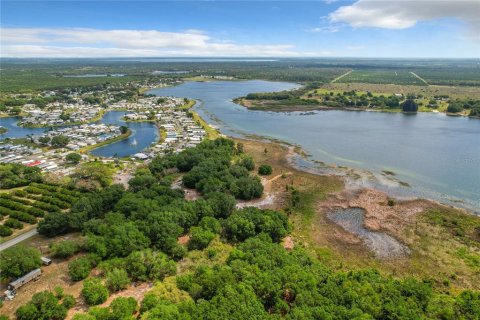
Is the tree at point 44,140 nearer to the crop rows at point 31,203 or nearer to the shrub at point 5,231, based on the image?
the crop rows at point 31,203

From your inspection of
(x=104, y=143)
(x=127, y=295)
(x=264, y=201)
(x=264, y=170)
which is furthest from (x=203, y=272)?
(x=104, y=143)

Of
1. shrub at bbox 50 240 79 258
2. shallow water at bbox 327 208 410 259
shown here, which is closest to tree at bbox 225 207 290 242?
shallow water at bbox 327 208 410 259

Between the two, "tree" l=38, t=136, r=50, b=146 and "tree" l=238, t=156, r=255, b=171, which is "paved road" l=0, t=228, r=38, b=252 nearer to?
A: "tree" l=238, t=156, r=255, b=171

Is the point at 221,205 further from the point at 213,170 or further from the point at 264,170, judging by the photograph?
the point at 264,170

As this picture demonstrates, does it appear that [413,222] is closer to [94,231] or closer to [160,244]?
[160,244]

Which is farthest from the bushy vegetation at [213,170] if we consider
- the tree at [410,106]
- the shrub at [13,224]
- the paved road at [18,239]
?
the tree at [410,106]
